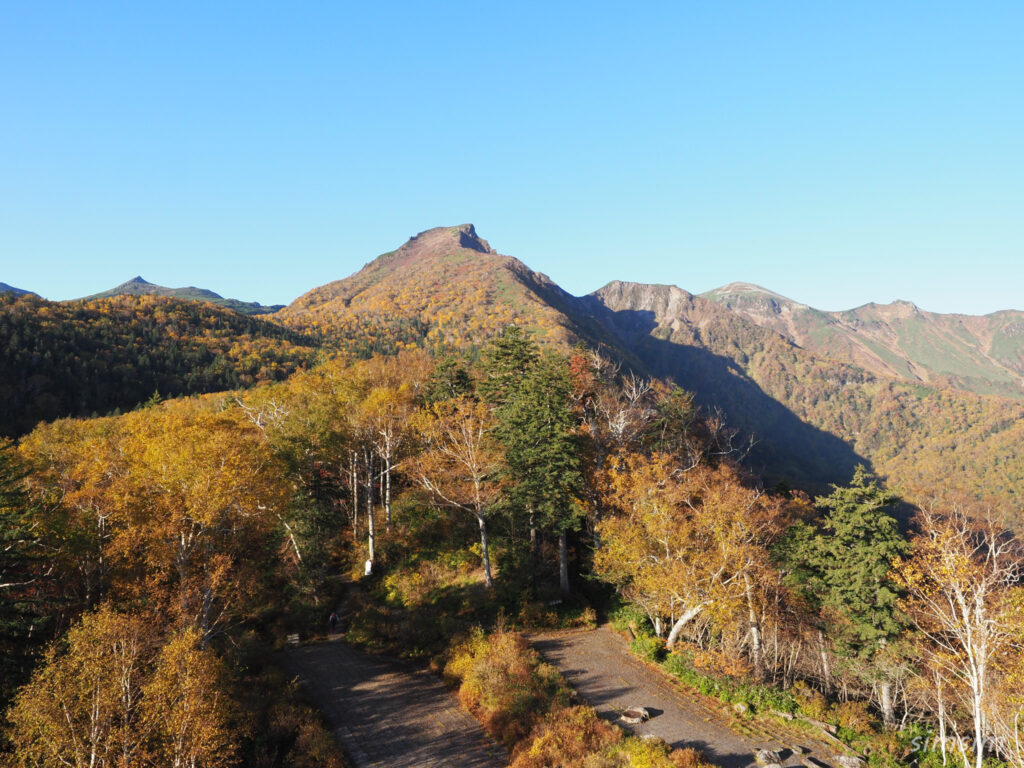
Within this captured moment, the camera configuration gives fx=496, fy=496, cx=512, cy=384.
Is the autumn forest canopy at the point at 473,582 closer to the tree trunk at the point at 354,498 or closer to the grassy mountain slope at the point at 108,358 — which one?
the tree trunk at the point at 354,498

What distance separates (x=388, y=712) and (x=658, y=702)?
12.1 metres

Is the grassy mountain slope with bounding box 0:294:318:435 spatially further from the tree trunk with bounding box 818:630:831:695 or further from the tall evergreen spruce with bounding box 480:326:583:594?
the tree trunk with bounding box 818:630:831:695

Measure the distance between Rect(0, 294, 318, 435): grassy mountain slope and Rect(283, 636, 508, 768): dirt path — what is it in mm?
130847

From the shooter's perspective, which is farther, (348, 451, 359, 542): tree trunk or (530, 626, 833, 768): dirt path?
(348, 451, 359, 542): tree trunk

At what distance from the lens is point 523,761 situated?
17703mm

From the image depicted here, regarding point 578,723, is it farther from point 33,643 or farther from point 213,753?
point 33,643

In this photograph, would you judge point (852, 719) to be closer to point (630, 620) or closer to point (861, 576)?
point (861, 576)

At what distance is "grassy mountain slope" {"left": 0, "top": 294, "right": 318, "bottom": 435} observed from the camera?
126375 millimetres

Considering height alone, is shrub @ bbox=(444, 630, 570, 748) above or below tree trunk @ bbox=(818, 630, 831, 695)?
above

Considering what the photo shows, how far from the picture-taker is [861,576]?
82.0 ft

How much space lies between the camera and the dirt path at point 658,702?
19.0m

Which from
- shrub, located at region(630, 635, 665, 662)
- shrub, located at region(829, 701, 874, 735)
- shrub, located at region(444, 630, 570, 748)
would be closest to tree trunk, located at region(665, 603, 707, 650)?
shrub, located at region(630, 635, 665, 662)

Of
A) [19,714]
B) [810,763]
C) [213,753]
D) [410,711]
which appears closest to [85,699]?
[19,714]

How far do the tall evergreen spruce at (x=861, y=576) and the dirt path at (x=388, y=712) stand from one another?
19.1m
